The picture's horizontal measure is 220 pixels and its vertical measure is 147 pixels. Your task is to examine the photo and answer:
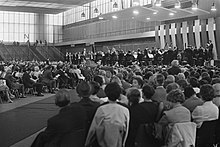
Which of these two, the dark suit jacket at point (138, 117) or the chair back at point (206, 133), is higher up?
the dark suit jacket at point (138, 117)

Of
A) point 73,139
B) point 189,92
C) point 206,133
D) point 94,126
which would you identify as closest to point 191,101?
point 189,92

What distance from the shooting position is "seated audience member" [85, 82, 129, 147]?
4.76 metres

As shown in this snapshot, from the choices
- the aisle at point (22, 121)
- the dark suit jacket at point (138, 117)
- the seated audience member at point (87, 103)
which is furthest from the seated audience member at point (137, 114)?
the aisle at point (22, 121)

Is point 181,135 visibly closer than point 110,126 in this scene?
No

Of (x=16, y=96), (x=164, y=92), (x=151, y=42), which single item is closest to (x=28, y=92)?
(x=16, y=96)

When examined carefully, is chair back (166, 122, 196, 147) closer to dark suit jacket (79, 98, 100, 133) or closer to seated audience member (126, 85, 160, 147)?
seated audience member (126, 85, 160, 147)

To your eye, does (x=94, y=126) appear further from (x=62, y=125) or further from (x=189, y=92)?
(x=189, y=92)

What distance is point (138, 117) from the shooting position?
17.2ft

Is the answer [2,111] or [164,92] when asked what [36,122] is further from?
[164,92]

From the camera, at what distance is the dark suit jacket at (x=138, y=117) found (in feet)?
17.2

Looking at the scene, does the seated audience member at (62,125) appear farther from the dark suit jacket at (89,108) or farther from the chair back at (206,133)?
the chair back at (206,133)

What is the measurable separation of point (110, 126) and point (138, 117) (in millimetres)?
648

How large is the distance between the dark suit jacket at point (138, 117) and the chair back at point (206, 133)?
0.86 m

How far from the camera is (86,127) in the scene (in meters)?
5.07
